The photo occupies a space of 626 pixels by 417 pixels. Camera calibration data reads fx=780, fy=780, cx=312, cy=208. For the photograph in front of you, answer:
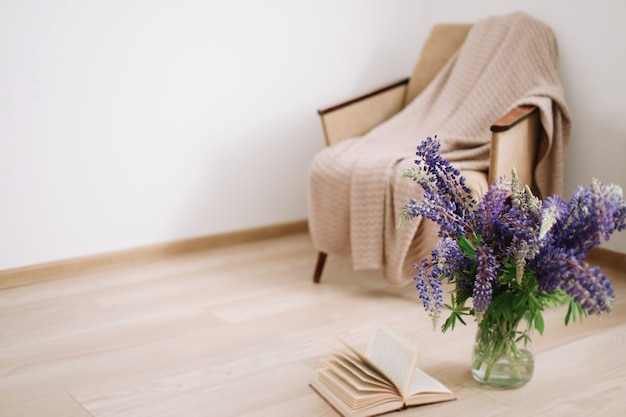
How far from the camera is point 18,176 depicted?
2.80 m

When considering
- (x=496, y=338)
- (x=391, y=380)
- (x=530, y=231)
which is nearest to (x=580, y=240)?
(x=530, y=231)

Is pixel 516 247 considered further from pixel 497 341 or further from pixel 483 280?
pixel 497 341

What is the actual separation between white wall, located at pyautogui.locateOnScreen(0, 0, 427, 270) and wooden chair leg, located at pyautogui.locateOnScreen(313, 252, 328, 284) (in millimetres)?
667

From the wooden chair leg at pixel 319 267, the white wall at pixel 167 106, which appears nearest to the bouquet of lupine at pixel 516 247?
the wooden chair leg at pixel 319 267

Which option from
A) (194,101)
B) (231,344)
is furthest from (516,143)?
(194,101)

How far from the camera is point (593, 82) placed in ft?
9.29

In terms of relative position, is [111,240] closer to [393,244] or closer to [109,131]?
[109,131]

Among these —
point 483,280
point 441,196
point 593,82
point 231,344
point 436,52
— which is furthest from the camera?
point 436,52

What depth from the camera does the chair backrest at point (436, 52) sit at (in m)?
3.12

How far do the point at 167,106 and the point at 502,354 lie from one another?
5.77 feet

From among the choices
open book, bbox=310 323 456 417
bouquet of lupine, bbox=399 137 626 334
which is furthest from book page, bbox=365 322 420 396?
bouquet of lupine, bbox=399 137 626 334

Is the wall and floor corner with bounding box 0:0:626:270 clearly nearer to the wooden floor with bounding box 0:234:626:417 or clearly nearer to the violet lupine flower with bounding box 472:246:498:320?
the wooden floor with bounding box 0:234:626:417

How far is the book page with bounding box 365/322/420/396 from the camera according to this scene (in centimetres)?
181

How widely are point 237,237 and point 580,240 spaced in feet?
6.31
